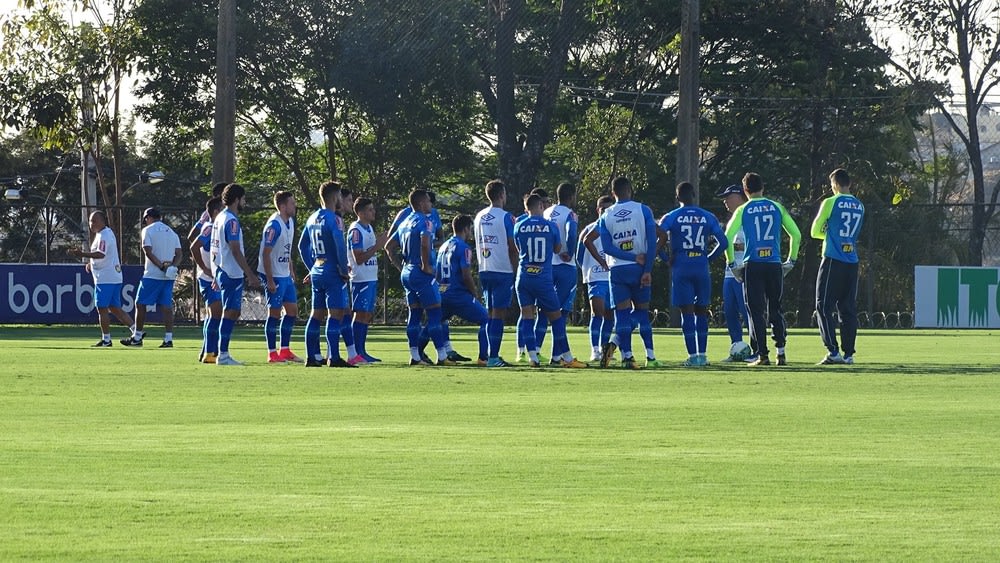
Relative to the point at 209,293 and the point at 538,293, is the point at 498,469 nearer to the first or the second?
the point at 538,293

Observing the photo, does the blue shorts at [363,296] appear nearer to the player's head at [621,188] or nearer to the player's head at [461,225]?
the player's head at [461,225]

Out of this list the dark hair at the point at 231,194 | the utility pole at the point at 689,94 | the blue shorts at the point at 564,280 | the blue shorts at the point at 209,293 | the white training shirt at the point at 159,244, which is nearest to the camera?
the dark hair at the point at 231,194

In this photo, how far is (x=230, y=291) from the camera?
19.6 meters

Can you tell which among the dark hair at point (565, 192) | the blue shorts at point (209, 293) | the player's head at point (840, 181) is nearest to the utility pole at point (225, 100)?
the blue shorts at point (209, 293)

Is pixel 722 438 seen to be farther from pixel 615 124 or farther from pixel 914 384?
pixel 615 124

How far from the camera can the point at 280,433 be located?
10.9 meters

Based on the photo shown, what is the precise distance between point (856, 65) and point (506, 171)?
11164 millimetres

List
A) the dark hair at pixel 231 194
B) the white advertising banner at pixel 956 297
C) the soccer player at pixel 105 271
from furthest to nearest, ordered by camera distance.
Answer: the white advertising banner at pixel 956 297 < the soccer player at pixel 105 271 < the dark hair at pixel 231 194

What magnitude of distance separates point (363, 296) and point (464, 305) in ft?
4.07

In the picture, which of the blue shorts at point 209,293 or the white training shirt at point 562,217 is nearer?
the white training shirt at point 562,217

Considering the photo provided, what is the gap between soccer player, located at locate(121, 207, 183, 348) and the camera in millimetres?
24953

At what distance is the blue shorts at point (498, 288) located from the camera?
20.0 metres

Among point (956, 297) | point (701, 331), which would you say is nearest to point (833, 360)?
point (701, 331)

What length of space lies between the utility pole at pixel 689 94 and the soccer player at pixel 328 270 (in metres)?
19.2
